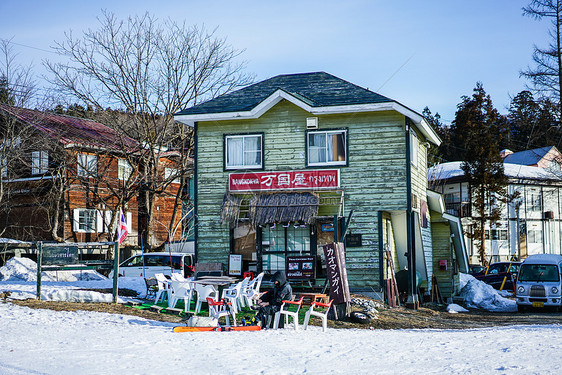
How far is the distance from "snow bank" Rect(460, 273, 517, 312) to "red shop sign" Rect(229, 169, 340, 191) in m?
7.76

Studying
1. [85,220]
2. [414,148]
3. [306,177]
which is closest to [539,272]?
[414,148]

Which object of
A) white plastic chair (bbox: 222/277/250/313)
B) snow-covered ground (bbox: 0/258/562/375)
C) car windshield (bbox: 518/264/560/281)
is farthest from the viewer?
car windshield (bbox: 518/264/560/281)

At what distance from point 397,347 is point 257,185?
10.9 metres

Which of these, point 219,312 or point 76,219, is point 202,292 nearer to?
point 219,312

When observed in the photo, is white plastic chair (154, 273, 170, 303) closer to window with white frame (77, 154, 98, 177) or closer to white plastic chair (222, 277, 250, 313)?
white plastic chair (222, 277, 250, 313)

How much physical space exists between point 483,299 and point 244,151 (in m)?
10.7

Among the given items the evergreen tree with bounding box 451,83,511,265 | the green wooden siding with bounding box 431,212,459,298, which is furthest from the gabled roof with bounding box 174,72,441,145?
the evergreen tree with bounding box 451,83,511,265

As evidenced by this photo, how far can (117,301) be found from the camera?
16.3 m

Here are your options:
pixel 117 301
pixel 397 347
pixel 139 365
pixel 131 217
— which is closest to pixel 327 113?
pixel 117 301

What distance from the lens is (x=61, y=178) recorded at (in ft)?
101

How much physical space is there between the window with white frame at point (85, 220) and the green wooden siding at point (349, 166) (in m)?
13.6

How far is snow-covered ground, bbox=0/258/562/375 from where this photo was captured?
8430mm

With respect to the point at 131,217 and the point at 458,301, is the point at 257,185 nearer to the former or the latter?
the point at 458,301

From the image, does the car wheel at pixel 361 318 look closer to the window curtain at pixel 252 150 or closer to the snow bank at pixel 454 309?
the snow bank at pixel 454 309
